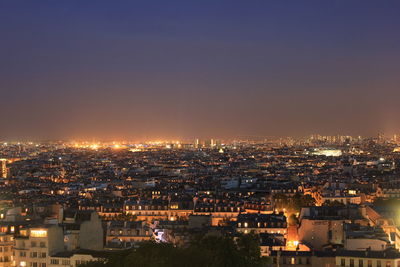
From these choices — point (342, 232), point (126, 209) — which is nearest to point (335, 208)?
point (342, 232)

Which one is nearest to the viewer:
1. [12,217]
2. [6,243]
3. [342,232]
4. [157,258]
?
[157,258]

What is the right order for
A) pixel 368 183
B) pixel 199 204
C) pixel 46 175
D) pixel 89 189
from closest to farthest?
pixel 199 204
pixel 368 183
pixel 89 189
pixel 46 175

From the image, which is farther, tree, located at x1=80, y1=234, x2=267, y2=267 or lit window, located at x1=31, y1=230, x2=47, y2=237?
lit window, located at x1=31, y1=230, x2=47, y2=237

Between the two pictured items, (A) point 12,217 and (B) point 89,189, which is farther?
(B) point 89,189

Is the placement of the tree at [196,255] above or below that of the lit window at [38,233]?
below

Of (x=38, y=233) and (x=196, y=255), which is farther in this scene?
(x=38, y=233)

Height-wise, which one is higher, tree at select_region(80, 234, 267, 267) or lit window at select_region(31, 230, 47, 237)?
lit window at select_region(31, 230, 47, 237)

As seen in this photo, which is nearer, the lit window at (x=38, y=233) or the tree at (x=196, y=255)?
the tree at (x=196, y=255)

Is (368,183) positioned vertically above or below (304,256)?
above

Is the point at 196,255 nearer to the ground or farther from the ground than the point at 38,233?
nearer to the ground

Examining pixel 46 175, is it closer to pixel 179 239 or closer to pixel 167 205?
pixel 167 205
